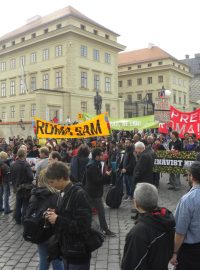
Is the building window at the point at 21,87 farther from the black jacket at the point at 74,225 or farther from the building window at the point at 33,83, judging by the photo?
the black jacket at the point at 74,225

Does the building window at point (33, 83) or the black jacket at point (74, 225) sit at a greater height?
the building window at point (33, 83)

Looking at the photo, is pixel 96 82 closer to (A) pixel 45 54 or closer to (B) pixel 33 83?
(A) pixel 45 54

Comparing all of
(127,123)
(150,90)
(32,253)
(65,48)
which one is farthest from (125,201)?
(150,90)

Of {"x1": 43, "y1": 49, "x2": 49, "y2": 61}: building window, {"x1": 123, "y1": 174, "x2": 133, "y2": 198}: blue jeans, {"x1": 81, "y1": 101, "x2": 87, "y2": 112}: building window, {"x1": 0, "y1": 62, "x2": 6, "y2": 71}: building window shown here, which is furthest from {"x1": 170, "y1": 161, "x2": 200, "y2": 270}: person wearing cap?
{"x1": 0, "y1": 62, "x2": 6, "y2": 71}: building window

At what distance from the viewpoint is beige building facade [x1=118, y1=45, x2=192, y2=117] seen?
214 ft

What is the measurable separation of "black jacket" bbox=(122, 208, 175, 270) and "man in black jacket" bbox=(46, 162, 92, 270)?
48 centimetres

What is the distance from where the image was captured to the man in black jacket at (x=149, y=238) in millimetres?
2848

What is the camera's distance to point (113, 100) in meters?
50.0

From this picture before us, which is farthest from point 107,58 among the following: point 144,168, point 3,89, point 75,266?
point 75,266

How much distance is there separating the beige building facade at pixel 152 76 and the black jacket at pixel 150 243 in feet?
200

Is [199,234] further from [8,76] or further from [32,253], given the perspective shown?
[8,76]

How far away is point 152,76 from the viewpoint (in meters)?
66.9

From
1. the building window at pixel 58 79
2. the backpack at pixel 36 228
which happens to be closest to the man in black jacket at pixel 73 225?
the backpack at pixel 36 228

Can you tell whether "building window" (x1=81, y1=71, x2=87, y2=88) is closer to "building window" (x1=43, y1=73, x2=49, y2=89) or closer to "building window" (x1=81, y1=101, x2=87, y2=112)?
"building window" (x1=81, y1=101, x2=87, y2=112)
